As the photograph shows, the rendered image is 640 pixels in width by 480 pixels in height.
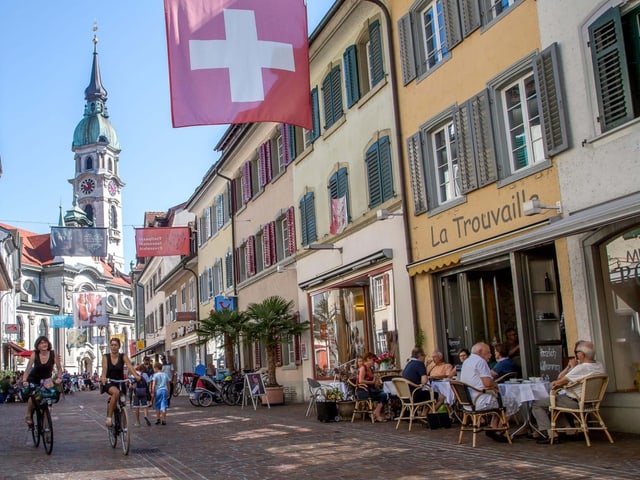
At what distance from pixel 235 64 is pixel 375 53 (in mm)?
5429

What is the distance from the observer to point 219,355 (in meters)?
35.9

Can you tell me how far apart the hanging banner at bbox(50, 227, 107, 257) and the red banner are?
7.19 feet

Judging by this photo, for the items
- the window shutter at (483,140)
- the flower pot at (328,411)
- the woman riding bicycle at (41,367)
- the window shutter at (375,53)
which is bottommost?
the flower pot at (328,411)

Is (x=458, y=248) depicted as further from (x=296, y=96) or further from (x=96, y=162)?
(x=96, y=162)

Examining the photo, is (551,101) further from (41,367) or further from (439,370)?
(41,367)

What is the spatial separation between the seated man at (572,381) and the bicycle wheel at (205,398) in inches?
660

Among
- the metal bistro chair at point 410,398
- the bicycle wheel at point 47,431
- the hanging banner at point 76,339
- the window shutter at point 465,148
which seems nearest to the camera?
the bicycle wheel at point 47,431

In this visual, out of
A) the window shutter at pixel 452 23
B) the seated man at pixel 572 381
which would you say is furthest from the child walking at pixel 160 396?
the seated man at pixel 572 381

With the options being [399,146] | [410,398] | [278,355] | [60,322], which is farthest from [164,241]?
[60,322]

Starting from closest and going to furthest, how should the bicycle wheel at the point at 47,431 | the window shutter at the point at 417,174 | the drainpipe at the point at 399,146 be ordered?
the bicycle wheel at the point at 47,431 → the window shutter at the point at 417,174 → the drainpipe at the point at 399,146

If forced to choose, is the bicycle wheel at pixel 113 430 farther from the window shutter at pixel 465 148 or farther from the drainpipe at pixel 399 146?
the window shutter at pixel 465 148

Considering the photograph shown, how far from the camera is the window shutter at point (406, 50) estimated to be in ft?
54.3

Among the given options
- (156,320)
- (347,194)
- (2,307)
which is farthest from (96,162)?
(347,194)

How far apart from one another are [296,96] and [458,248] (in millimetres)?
3977
